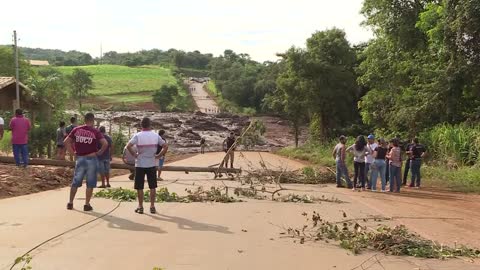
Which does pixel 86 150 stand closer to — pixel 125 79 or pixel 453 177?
pixel 453 177

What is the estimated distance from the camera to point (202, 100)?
345 ft

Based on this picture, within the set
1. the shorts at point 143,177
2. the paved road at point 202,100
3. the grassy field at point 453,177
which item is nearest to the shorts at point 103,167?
the shorts at point 143,177

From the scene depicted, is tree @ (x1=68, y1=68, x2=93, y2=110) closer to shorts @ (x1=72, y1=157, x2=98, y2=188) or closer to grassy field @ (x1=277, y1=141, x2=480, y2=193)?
grassy field @ (x1=277, y1=141, x2=480, y2=193)

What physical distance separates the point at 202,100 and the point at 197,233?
97.1 meters

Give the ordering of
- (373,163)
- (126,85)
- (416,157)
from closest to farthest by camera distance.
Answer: (373,163) → (416,157) → (126,85)

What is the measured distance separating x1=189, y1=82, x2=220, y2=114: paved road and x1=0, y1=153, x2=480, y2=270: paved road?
242ft

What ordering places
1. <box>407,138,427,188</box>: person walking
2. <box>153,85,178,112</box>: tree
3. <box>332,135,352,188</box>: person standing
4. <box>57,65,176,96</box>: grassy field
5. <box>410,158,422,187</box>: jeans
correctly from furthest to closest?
<box>57,65,176,96</box>: grassy field, <box>153,85,178,112</box>: tree, <box>410,158,422,187</box>: jeans, <box>407,138,427,188</box>: person walking, <box>332,135,352,188</box>: person standing

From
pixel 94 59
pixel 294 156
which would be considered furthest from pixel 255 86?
pixel 94 59

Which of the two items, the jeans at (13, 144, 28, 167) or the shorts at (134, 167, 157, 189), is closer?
the shorts at (134, 167, 157, 189)

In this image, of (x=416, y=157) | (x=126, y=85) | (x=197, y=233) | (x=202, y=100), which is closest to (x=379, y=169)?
(x=416, y=157)

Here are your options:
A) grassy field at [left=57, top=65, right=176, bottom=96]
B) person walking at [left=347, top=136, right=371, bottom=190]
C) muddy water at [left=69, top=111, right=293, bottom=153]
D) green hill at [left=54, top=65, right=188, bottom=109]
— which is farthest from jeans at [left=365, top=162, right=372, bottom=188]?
grassy field at [left=57, top=65, right=176, bottom=96]

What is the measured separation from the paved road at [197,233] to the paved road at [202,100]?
73.9 m

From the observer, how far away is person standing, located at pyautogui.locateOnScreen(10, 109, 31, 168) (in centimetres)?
1488

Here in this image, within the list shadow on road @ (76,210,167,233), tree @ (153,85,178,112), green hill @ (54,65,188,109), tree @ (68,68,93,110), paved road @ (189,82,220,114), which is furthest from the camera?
paved road @ (189,82,220,114)
